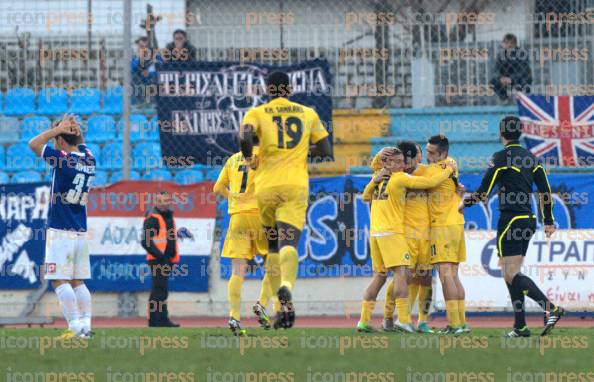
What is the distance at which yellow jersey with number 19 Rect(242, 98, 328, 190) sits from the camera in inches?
405

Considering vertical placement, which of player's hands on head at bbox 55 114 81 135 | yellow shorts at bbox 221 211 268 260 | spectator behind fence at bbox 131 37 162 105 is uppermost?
spectator behind fence at bbox 131 37 162 105

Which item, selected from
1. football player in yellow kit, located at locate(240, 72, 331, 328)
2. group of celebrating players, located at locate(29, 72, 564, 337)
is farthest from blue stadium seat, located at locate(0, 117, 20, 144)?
football player in yellow kit, located at locate(240, 72, 331, 328)

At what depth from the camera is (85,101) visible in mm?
19609

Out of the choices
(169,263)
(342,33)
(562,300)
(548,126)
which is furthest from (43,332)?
(342,33)

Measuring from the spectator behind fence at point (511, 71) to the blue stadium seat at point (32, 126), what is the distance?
23.2 feet

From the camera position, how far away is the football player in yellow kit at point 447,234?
12.0 m

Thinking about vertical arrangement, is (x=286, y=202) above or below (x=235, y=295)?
above

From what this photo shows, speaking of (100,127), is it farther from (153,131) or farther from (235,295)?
(235,295)

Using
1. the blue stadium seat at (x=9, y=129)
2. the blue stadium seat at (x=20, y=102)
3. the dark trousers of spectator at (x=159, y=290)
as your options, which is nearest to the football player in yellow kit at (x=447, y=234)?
the dark trousers of spectator at (x=159, y=290)

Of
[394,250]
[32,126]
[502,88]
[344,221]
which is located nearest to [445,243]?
[394,250]

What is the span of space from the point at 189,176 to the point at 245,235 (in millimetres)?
6703

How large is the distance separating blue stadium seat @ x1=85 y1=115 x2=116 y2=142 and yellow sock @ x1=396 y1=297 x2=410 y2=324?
8241 mm

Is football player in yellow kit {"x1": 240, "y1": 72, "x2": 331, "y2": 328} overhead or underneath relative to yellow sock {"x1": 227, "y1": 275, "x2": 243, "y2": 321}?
overhead

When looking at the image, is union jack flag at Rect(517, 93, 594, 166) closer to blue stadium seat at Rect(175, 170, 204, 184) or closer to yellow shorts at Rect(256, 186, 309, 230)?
blue stadium seat at Rect(175, 170, 204, 184)
